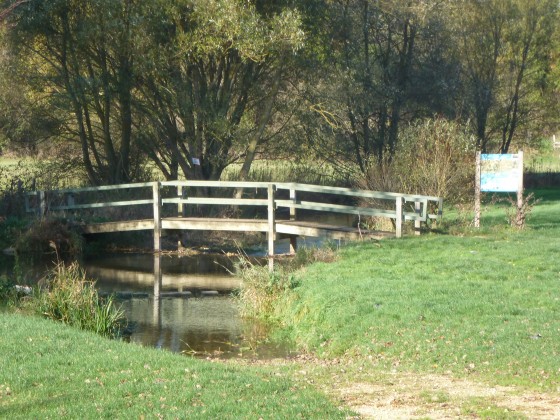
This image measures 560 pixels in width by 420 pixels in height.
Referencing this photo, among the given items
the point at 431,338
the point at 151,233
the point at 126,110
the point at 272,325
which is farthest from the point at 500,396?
the point at 126,110

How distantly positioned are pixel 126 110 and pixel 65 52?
266 cm

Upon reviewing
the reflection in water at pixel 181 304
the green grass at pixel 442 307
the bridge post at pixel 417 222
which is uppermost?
the bridge post at pixel 417 222

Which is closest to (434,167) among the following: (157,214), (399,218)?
(399,218)

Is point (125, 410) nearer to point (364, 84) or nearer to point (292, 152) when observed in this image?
point (292, 152)

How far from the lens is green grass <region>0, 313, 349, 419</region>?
8.22 meters

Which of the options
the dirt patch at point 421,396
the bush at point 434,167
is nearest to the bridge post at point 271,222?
the bush at point 434,167

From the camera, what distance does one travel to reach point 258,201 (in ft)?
77.5

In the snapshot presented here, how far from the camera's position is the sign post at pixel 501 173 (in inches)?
830

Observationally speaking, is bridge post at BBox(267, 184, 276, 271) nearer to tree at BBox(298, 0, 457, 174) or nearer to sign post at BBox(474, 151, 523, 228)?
sign post at BBox(474, 151, 523, 228)

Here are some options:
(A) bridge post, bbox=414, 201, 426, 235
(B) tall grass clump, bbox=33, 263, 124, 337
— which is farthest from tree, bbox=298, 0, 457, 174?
(B) tall grass clump, bbox=33, 263, 124, 337

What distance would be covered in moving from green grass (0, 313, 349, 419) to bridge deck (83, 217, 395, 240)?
10.6 m

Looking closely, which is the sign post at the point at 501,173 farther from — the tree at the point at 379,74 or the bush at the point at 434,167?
the tree at the point at 379,74

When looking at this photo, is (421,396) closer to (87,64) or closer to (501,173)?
(501,173)

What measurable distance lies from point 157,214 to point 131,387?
16.4 meters
